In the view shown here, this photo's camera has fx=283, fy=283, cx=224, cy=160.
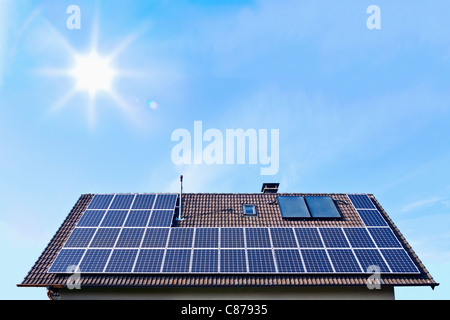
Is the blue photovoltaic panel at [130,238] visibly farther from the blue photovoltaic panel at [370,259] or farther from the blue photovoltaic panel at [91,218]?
the blue photovoltaic panel at [370,259]

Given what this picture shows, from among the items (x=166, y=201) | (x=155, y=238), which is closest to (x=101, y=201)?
(x=166, y=201)

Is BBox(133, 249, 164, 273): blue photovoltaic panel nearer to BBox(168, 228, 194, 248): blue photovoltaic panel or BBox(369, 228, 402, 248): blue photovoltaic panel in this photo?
BBox(168, 228, 194, 248): blue photovoltaic panel

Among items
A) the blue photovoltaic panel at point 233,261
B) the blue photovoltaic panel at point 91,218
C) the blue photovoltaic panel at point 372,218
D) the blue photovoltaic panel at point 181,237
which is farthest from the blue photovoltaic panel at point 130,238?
the blue photovoltaic panel at point 372,218

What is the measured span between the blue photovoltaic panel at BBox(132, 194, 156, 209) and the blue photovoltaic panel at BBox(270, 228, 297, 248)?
7129 millimetres

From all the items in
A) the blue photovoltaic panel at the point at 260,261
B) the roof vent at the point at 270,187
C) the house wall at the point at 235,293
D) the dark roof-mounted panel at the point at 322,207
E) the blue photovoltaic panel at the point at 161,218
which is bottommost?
the house wall at the point at 235,293

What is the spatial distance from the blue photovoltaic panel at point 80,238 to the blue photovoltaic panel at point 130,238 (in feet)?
5.13

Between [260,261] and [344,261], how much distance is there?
3.79m

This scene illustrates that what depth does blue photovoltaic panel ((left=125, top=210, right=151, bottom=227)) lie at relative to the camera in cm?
1495

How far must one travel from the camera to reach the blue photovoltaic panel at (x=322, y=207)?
15945mm

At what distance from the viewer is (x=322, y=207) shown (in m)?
16.7

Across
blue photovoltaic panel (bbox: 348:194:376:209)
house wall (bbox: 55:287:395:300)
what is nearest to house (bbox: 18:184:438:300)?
house wall (bbox: 55:287:395:300)
